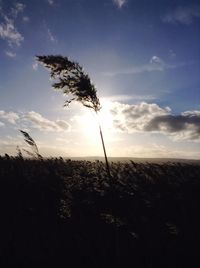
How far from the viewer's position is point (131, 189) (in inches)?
370

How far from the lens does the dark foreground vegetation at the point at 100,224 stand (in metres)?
6.43

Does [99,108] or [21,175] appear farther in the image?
[21,175]

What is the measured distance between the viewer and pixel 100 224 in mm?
7488

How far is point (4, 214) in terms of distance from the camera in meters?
8.03

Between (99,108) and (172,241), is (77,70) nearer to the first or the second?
(99,108)

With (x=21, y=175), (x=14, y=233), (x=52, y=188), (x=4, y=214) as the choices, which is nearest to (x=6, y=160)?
(x=21, y=175)

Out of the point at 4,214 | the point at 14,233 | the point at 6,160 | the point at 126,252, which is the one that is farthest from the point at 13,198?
the point at 6,160

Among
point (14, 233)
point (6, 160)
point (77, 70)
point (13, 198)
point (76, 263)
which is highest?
point (77, 70)

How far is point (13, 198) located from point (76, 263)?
11.6 ft

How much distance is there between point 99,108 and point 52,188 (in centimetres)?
347

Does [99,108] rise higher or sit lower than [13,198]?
higher

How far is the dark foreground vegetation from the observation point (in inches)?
253

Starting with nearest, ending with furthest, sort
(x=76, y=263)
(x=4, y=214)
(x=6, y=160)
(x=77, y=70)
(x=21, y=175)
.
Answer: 1. (x=76, y=263)
2. (x=77, y=70)
3. (x=4, y=214)
4. (x=21, y=175)
5. (x=6, y=160)

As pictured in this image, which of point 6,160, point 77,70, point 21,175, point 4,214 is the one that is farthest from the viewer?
point 6,160
